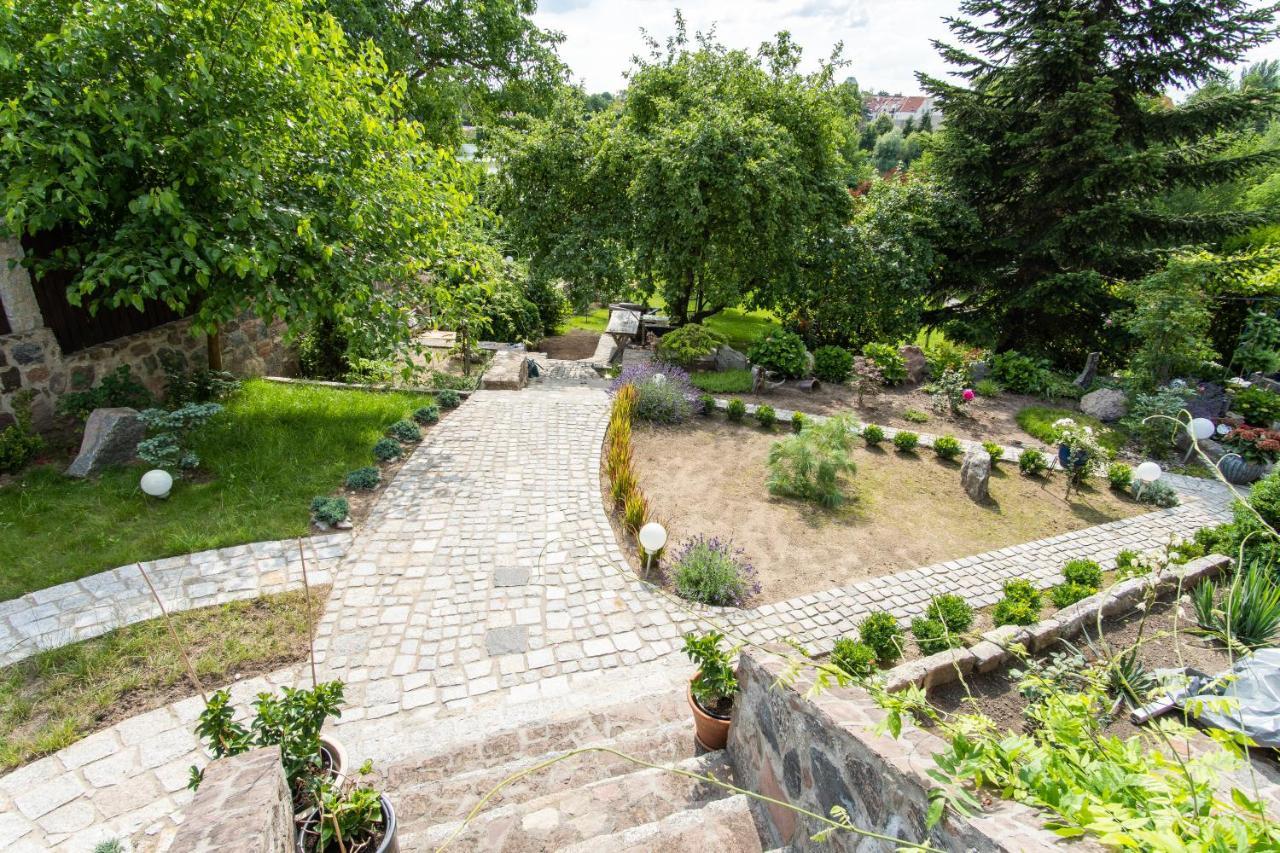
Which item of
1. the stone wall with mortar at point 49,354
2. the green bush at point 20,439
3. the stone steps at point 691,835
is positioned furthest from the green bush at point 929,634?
the green bush at point 20,439

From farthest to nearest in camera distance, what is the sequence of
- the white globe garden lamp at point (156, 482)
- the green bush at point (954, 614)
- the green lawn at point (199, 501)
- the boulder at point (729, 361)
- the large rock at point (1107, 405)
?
the boulder at point (729, 361) < the large rock at point (1107, 405) < the white globe garden lamp at point (156, 482) < the green lawn at point (199, 501) < the green bush at point (954, 614)

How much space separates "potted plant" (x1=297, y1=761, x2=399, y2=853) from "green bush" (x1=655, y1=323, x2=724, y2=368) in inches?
384

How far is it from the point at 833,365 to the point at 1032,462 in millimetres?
4506

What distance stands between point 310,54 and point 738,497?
7.70 m

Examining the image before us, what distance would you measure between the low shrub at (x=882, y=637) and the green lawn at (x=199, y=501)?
218 inches

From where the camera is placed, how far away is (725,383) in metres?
11.2

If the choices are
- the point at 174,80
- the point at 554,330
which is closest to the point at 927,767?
the point at 174,80

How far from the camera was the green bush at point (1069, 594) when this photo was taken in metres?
5.24

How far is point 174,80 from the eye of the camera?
232 inches

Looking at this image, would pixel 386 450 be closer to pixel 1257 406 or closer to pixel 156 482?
pixel 156 482

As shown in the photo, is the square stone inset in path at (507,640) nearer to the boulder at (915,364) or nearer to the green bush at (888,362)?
the green bush at (888,362)

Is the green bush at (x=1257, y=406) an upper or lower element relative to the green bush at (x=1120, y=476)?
upper

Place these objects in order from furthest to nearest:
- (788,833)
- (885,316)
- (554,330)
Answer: (554,330), (885,316), (788,833)

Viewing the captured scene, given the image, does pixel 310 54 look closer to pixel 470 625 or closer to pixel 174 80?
pixel 174 80
